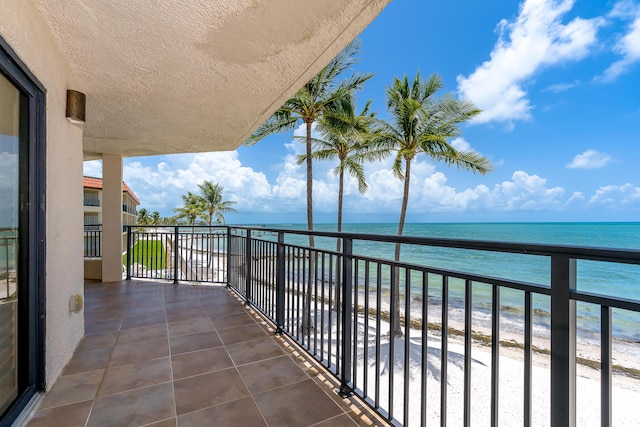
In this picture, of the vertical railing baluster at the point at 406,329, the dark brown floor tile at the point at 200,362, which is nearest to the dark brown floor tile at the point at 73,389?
the dark brown floor tile at the point at 200,362

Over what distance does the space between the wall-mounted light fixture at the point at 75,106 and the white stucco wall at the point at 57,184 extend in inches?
1.9

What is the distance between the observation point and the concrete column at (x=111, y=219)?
4.97 m

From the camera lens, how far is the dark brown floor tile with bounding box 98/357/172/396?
1.89 m

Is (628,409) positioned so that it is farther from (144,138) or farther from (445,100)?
(144,138)

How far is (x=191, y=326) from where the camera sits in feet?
9.67

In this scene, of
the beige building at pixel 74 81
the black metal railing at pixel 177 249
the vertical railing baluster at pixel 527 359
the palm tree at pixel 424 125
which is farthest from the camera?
the palm tree at pixel 424 125

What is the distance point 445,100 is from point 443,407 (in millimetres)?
9136

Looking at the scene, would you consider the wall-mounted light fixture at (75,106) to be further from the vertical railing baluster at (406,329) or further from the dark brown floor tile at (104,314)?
the vertical railing baluster at (406,329)

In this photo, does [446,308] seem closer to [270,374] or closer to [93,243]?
[270,374]

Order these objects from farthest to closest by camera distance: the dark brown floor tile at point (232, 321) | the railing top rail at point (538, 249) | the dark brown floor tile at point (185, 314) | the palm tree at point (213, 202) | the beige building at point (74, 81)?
the palm tree at point (213, 202)
the dark brown floor tile at point (185, 314)
the dark brown floor tile at point (232, 321)
the beige building at point (74, 81)
the railing top rail at point (538, 249)

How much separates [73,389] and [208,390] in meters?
0.86

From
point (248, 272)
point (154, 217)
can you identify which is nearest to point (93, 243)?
point (248, 272)

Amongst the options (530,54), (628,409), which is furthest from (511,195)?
(628,409)

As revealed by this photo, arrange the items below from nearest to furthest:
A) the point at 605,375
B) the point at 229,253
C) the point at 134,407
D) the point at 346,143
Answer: the point at 605,375 < the point at 134,407 < the point at 229,253 < the point at 346,143
